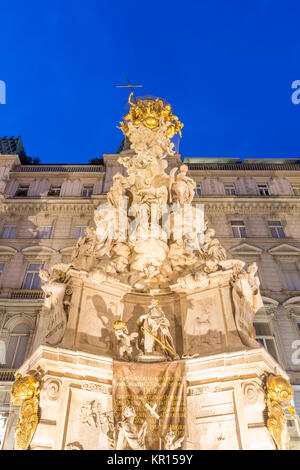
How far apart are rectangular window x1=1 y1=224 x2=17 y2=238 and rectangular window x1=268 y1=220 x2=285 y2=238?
52.3ft

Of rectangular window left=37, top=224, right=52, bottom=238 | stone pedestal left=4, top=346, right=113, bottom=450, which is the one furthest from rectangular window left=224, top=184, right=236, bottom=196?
stone pedestal left=4, top=346, right=113, bottom=450

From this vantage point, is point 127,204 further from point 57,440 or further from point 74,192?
point 74,192

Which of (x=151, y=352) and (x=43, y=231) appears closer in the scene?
(x=151, y=352)

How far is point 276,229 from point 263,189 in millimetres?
4034

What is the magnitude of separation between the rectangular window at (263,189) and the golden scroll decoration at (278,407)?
19036mm

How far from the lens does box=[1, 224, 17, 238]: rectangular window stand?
20266 mm

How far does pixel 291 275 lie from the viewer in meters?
18.0

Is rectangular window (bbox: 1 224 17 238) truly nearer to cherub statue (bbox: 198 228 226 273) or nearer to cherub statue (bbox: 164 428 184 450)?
cherub statue (bbox: 198 228 226 273)

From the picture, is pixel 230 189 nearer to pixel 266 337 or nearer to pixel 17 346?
pixel 266 337

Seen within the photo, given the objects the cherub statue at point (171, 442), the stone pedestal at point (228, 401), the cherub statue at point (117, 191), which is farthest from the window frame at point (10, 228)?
the cherub statue at point (171, 442)

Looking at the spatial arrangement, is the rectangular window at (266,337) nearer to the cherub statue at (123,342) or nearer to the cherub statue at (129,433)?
the cherub statue at (123,342)

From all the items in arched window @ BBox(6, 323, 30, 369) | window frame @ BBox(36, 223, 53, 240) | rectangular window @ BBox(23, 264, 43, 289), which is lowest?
arched window @ BBox(6, 323, 30, 369)

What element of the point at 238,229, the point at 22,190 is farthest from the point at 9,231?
the point at 238,229

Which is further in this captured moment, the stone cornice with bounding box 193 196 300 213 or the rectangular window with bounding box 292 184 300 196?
the rectangular window with bounding box 292 184 300 196
